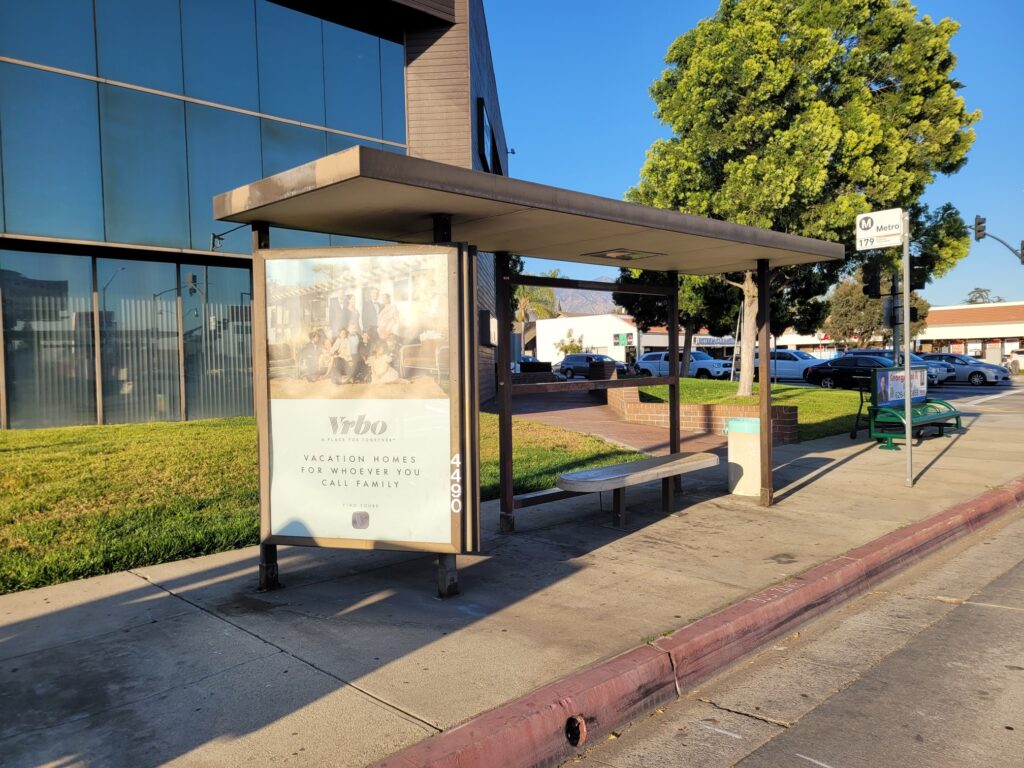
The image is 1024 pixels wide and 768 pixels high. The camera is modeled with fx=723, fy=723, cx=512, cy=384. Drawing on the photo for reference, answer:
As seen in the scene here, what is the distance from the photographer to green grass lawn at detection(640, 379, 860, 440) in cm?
1552

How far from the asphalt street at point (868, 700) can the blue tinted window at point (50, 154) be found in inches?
541

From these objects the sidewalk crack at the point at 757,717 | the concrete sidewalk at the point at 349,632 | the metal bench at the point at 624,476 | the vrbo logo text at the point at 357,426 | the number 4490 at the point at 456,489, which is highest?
the vrbo logo text at the point at 357,426

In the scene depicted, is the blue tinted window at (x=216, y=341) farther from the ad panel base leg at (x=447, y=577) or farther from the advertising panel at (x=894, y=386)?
the advertising panel at (x=894, y=386)

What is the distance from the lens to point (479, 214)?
198 inches

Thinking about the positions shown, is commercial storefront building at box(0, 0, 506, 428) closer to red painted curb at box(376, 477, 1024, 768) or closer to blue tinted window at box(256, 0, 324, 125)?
blue tinted window at box(256, 0, 324, 125)

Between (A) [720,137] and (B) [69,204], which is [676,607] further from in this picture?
(A) [720,137]

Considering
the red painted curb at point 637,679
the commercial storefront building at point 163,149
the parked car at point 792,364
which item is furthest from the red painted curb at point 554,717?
the parked car at point 792,364

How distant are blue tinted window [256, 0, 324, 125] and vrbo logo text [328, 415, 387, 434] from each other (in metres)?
12.9

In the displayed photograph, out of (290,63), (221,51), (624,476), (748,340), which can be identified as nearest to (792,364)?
(748,340)

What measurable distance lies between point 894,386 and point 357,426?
11.6 metres

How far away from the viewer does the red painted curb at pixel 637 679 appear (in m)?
3.10

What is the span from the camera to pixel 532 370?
32.5 metres

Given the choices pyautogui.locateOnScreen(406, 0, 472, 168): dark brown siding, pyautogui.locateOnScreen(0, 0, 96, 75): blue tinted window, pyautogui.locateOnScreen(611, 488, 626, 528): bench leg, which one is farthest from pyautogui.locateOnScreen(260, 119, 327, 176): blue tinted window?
pyautogui.locateOnScreen(611, 488, 626, 528): bench leg

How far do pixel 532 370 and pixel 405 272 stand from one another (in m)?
27.8
